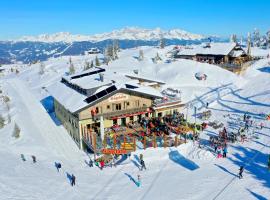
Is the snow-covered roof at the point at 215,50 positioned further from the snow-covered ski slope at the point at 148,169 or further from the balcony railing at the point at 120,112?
the balcony railing at the point at 120,112

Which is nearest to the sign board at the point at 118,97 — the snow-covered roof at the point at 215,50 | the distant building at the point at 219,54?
the distant building at the point at 219,54

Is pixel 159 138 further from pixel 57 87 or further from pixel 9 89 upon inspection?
pixel 9 89

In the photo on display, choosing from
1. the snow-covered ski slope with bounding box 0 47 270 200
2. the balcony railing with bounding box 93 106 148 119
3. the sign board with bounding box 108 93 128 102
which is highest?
the sign board with bounding box 108 93 128 102

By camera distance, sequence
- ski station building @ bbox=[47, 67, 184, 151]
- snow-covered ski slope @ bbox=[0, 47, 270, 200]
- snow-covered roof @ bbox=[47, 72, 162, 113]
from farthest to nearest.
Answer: snow-covered roof @ bbox=[47, 72, 162, 113] < ski station building @ bbox=[47, 67, 184, 151] < snow-covered ski slope @ bbox=[0, 47, 270, 200]

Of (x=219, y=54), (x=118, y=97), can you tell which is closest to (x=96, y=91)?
(x=118, y=97)

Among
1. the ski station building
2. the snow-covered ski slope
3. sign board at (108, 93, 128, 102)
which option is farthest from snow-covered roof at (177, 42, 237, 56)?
sign board at (108, 93, 128, 102)

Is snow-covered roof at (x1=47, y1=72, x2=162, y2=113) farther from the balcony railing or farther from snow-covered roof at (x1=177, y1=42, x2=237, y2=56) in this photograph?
snow-covered roof at (x1=177, y1=42, x2=237, y2=56)
